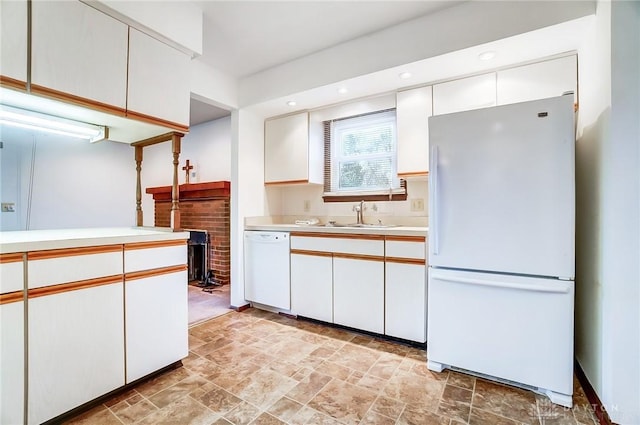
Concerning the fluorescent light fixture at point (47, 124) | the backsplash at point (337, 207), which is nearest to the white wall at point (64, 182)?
the fluorescent light fixture at point (47, 124)

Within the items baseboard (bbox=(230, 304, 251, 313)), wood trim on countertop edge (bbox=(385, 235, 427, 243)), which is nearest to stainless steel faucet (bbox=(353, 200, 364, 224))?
wood trim on countertop edge (bbox=(385, 235, 427, 243))

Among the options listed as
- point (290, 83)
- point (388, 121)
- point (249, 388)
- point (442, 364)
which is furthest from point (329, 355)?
point (290, 83)

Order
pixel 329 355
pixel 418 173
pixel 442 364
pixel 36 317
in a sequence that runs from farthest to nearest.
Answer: pixel 418 173
pixel 329 355
pixel 442 364
pixel 36 317

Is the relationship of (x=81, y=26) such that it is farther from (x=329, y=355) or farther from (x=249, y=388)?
(x=329, y=355)

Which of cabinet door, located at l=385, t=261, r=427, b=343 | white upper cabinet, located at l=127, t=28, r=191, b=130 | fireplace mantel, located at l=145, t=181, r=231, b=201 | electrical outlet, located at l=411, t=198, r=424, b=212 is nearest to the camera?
white upper cabinet, located at l=127, t=28, r=191, b=130

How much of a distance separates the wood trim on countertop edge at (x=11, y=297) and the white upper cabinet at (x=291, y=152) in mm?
2279

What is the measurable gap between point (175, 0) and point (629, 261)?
298 centimetres

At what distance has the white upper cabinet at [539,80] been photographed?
196 centimetres

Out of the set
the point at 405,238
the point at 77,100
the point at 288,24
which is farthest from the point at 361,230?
the point at 77,100

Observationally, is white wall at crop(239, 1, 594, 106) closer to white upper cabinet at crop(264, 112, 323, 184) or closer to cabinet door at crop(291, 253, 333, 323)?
white upper cabinet at crop(264, 112, 323, 184)

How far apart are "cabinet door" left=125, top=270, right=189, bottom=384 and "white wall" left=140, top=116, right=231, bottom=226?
2.81 meters

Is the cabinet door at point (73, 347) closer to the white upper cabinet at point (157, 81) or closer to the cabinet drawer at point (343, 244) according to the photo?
the white upper cabinet at point (157, 81)

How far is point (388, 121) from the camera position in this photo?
9.55ft

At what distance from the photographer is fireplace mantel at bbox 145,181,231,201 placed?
414 cm
